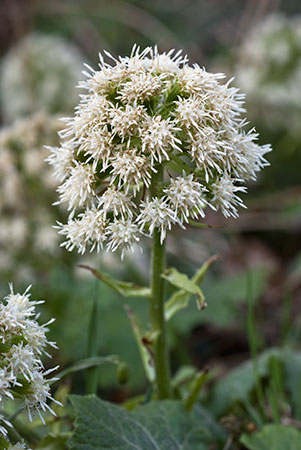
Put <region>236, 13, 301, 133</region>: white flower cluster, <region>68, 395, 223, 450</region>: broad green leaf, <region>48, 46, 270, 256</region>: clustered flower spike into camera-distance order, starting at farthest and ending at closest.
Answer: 1. <region>236, 13, 301, 133</region>: white flower cluster
2. <region>68, 395, 223, 450</region>: broad green leaf
3. <region>48, 46, 270, 256</region>: clustered flower spike

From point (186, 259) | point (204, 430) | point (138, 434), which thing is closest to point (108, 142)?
point (138, 434)

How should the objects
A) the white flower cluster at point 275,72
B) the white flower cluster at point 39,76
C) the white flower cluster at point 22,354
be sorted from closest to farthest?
1. the white flower cluster at point 22,354
2. the white flower cluster at point 275,72
3. the white flower cluster at point 39,76

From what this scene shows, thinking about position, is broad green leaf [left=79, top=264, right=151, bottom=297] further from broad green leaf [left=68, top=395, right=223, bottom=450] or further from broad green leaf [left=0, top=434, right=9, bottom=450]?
broad green leaf [left=0, top=434, right=9, bottom=450]

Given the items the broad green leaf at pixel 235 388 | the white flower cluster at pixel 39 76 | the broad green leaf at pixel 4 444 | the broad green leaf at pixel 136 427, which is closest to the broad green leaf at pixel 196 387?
the broad green leaf at pixel 136 427

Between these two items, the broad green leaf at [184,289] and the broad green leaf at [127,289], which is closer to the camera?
the broad green leaf at [184,289]

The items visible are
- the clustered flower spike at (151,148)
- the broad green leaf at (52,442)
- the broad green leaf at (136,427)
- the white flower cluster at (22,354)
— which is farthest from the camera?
the broad green leaf at (52,442)

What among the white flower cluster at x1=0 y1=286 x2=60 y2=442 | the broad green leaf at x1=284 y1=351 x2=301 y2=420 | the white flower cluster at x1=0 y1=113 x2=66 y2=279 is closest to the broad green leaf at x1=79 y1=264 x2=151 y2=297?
the white flower cluster at x1=0 y1=286 x2=60 y2=442

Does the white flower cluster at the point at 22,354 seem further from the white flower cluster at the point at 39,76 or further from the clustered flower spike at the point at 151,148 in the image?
the white flower cluster at the point at 39,76
